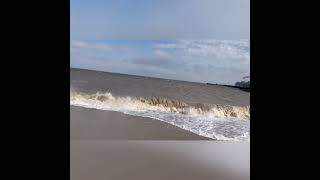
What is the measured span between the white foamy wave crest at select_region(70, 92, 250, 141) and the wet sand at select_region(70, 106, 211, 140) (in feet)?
0.81

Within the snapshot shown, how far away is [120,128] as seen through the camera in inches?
220

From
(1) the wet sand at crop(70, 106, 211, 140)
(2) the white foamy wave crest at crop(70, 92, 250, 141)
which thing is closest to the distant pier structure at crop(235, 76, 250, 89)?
(2) the white foamy wave crest at crop(70, 92, 250, 141)

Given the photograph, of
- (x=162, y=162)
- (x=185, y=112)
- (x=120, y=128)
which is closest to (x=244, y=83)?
(x=185, y=112)

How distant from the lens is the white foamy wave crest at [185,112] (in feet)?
19.2

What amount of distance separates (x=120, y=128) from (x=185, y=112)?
1.46m

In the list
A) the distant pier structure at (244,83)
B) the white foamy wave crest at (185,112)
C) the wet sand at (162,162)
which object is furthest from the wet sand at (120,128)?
the distant pier structure at (244,83)

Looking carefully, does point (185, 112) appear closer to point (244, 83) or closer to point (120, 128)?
point (244, 83)

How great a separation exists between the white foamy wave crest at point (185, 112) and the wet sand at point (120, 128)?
0.25 metres

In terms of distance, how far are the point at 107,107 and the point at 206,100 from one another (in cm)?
176

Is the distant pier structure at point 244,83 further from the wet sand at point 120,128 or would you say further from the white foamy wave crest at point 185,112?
the wet sand at point 120,128
